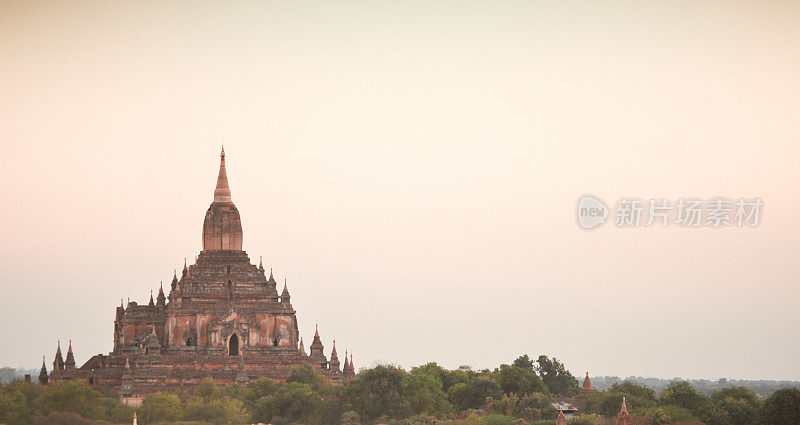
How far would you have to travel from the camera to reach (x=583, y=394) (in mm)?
96938

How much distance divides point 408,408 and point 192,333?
90.9 ft

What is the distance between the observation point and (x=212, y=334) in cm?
10450

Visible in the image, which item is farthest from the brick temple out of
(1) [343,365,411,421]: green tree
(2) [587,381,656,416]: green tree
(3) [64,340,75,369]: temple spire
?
(2) [587,381,656,416]: green tree

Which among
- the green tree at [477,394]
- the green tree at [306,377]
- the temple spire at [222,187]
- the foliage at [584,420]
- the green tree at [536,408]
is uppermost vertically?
the temple spire at [222,187]

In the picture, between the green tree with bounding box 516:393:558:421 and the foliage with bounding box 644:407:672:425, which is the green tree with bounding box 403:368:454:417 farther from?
the foliage with bounding box 644:407:672:425

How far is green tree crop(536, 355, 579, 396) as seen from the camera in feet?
379

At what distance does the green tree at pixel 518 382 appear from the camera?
95438 mm

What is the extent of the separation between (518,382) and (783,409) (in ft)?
77.9

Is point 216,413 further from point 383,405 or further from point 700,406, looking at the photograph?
point 700,406

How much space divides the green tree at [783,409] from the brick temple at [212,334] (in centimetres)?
3581

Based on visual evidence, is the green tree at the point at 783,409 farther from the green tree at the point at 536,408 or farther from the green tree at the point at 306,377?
the green tree at the point at 306,377

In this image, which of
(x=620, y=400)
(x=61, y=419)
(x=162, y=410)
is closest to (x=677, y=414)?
(x=620, y=400)

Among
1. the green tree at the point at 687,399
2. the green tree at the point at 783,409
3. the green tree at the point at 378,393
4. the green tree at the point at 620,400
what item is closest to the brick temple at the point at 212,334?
the green tree at the point at 378,393

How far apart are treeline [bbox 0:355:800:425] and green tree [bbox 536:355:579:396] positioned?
73.8 feet
